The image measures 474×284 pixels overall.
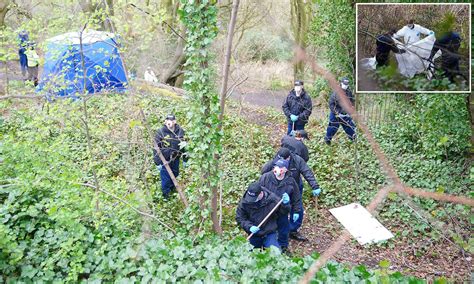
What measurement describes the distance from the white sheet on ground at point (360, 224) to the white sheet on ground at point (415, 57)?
233cm

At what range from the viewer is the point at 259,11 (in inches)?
584

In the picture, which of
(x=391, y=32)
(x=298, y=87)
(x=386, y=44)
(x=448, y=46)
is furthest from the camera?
(x=298, y=87)

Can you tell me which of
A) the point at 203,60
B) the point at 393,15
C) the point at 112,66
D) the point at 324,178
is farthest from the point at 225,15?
the point at 203,60

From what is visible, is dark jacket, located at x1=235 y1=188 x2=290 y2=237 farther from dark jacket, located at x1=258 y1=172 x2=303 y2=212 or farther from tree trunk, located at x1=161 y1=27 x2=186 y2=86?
tree trunk, located at x1=161 y1=27 x2=186 y2=86

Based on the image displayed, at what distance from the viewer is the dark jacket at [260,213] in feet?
18.4

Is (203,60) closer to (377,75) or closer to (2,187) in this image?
(377,75)

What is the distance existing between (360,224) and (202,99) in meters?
3.31

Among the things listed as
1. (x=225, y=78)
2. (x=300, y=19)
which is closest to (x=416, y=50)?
(x=225, y=78)

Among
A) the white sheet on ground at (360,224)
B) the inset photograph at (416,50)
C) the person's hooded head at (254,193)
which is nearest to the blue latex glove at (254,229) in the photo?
the person's hooded head at (254,193)

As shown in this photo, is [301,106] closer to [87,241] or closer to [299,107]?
[299,107]

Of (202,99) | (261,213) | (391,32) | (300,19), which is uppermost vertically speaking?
(300,19)

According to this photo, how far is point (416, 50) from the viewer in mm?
4789

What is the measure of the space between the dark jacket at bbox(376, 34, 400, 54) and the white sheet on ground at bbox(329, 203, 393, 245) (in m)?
2.50

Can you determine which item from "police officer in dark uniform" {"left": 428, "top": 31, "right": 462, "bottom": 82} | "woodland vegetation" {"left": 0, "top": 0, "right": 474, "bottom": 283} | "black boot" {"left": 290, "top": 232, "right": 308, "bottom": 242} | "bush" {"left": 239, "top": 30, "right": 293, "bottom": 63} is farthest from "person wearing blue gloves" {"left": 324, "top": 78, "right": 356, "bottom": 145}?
"bush" {"left": 239, "top": 30, "right": 293, "bottom": 63}
